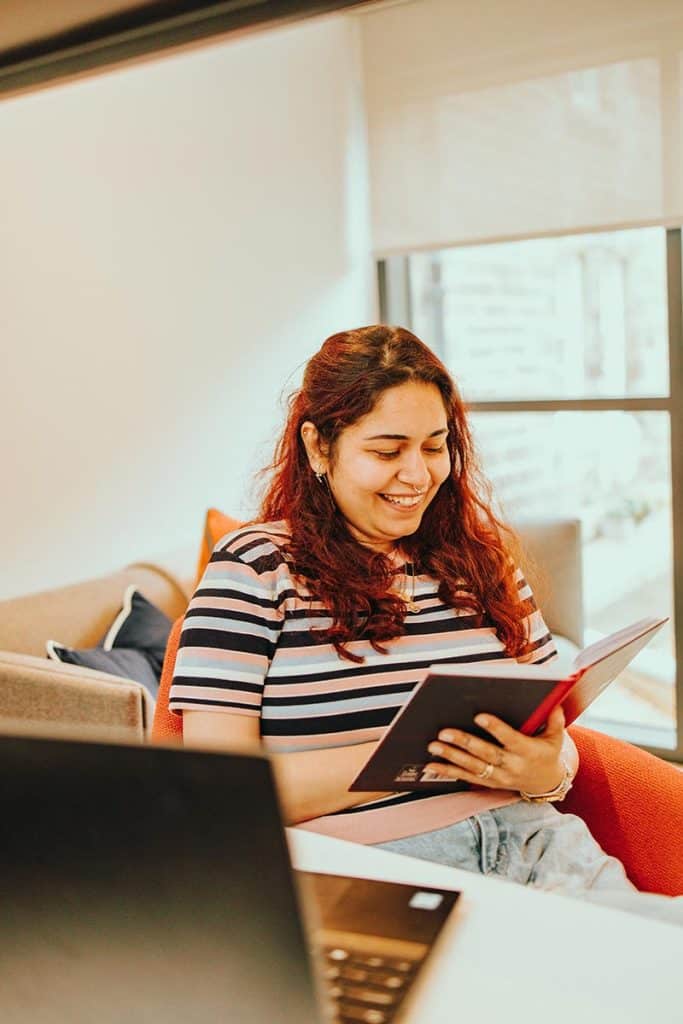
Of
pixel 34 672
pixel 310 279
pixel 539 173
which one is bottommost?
pixel 34 672

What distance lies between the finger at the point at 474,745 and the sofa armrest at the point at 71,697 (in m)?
0.77

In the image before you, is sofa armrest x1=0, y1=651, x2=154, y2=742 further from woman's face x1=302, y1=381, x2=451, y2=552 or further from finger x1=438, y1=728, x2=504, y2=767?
finger x1=438, y1=728, x2=504, y2=767

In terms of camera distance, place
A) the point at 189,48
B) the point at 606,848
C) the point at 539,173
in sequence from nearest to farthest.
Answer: the point at 606,848 → the point at 189,48 → the point at 539,173

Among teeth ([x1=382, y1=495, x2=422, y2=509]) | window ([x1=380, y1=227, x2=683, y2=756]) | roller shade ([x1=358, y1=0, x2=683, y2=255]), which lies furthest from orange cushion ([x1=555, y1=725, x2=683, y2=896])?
roller shade ([x1=358, y1=0, x2=683, y2=255])

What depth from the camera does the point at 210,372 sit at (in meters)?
3.43

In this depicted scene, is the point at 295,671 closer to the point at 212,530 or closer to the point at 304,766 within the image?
the point at 304,766

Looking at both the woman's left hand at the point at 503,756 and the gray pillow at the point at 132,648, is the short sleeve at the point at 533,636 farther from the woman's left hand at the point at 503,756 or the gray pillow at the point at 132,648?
the gray pillow at the point at 132,648

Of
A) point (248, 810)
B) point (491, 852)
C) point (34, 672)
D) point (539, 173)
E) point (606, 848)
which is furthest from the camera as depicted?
point (539, 173)

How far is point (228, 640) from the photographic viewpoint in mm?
1429

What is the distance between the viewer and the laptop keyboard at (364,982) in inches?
29.8

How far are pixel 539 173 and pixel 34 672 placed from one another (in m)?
2.38

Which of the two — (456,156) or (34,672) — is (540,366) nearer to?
(456,156)

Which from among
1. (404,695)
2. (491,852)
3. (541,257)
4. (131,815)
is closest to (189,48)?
(404,695)

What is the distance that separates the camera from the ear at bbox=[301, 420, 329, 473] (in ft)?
5.33
